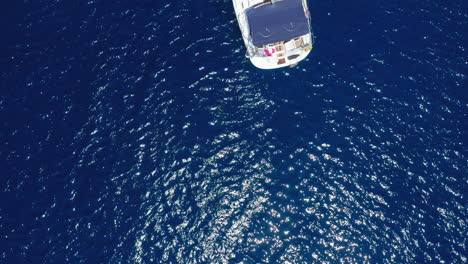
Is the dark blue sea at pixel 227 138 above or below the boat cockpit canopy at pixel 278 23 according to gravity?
below

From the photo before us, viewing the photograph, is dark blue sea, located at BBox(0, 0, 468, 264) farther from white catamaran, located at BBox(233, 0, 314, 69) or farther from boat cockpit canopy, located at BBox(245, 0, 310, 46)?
boat cockpit canopy, located at BBox(245, 0, 310, 46)

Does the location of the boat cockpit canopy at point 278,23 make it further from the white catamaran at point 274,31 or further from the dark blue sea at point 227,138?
the dark blue sea at point 227,138

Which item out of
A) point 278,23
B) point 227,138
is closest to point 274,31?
point 278,23

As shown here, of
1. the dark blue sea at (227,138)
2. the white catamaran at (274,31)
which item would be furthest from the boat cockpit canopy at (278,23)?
the dark blue sea at (227,138)

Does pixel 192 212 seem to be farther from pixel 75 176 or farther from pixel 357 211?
pixel 357 211

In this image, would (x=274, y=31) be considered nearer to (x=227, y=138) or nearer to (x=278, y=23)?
(x=278, y=23)

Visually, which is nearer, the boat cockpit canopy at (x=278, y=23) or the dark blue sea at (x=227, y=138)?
the dark blue sea at (x=227, y=138)

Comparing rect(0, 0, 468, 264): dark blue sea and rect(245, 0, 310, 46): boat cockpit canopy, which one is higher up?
rect(245, 0, 310, 46): boat cockpit canopy

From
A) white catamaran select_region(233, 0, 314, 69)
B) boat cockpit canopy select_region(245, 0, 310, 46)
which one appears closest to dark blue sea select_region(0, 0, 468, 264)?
white catamaran select_region(233, 0, 314, 69)
